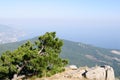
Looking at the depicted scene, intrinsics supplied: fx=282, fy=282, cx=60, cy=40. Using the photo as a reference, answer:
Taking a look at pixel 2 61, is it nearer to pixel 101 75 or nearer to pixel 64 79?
pixel 64 79

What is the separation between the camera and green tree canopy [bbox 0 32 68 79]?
34156 millimetres

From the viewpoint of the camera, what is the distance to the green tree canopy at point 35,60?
3416 centimetres

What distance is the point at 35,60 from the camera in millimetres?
33250

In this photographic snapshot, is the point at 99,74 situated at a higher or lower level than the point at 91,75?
higher

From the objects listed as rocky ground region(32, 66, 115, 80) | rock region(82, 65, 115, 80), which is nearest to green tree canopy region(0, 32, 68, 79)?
rocky ground region(32, 66, 115, 80)

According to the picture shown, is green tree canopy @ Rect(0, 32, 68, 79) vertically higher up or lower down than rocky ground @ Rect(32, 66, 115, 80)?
higher up

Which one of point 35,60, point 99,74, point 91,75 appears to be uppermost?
point 35,60

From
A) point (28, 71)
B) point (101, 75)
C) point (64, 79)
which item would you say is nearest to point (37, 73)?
point (28, 71)

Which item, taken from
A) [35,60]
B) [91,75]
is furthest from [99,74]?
[35,60]

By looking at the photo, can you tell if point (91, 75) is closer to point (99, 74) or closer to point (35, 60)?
point (99, 74)

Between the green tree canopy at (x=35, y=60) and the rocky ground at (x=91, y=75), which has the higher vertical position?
the green tree canopy at (x=35, y=60)

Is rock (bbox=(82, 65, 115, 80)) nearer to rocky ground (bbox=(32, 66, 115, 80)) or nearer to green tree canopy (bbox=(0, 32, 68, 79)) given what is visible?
rocky ground (bbox=(32, 66, 115, 80))

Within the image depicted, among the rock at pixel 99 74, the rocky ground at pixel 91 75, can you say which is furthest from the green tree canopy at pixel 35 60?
the rock at pixel 99 74

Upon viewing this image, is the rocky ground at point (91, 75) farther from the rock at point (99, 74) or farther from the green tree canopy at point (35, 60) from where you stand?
the green tree canopy at point (35, 60)
